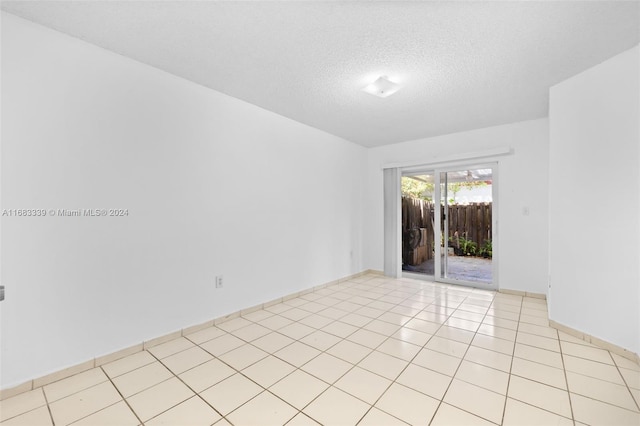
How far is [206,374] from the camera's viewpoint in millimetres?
2125

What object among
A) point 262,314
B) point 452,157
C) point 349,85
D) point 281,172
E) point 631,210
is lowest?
point 262,314

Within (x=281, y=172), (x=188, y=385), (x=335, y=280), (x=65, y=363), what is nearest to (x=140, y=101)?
(x=281, y=172)

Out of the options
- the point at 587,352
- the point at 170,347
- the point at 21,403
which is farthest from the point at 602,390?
the point at 21,403

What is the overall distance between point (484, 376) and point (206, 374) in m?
2.10

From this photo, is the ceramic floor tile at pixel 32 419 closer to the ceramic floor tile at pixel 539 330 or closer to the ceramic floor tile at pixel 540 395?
the ceramic floor tile at pixel 540 395

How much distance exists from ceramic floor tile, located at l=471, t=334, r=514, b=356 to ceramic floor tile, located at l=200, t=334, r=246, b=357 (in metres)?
2.23

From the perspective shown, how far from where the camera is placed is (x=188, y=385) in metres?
1.99

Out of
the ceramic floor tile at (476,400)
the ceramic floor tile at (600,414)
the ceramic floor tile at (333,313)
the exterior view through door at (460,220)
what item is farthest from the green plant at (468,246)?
the ceramic floor tile at (476,400)

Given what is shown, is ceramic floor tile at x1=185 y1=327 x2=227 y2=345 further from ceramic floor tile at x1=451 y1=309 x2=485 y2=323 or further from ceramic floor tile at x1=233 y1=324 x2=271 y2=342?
ceramic floor tile at x1=451 y1=309 x2=485 y2=323

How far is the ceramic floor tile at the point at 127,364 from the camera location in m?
2.16

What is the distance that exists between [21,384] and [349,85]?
362cm

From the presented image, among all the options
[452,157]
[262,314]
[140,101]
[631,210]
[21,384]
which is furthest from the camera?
[452,157]

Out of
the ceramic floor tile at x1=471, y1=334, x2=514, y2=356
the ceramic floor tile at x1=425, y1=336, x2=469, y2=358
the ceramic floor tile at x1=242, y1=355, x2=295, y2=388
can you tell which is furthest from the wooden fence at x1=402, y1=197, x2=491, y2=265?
the ceramic floor tile at x1=242, y1=355, x2=295, y2=388

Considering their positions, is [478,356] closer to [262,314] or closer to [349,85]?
[262,314]
